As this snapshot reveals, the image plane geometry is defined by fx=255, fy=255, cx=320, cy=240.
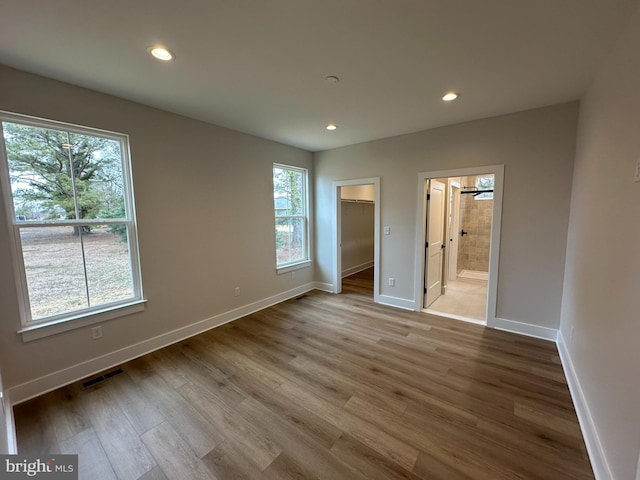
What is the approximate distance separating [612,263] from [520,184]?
5.94 feet

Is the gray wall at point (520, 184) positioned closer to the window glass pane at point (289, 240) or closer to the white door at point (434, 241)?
the white door at point (434, 241)

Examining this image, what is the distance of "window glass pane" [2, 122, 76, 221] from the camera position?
2.03 meters

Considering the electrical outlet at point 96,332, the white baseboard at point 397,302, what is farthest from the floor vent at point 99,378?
the white baseboard at point 397,302

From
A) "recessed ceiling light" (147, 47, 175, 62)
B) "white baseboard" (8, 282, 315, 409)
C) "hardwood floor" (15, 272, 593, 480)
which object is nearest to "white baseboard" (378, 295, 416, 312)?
"hardwood floor" (15, 272, 593, 480)

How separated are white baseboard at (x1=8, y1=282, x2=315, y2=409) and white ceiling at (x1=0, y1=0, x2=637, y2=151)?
253cm

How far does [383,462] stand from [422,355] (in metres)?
1.35

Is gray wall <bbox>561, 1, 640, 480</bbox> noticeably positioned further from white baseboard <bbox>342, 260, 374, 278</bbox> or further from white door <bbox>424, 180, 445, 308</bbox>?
white baseboard <bbox>342, 260, 374, 278</bbox>

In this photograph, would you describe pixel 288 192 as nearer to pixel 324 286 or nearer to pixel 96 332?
pixel 324 286

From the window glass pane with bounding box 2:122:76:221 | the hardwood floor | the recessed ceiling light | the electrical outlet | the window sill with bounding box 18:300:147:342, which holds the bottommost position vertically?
the hardwood floor

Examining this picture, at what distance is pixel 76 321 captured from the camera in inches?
91.0

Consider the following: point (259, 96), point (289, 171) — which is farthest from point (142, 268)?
point (289, 171)

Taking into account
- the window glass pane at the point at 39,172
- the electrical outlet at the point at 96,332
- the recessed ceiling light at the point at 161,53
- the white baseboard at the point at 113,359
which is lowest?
the white baseboard at the point at 113,359

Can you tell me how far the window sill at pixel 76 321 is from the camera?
2104mm

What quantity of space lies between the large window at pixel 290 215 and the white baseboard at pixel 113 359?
42.2 inches
